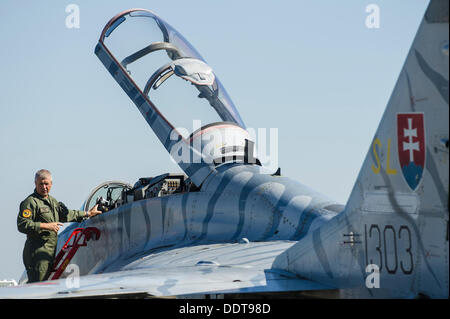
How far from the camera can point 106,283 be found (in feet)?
16.9

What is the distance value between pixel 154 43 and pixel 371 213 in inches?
263

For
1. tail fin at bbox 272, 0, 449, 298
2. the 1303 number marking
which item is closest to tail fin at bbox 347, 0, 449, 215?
tail fin at bbox 272, 0, 449, 298

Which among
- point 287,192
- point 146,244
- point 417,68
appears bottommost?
point 146,244

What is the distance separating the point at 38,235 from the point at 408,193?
521 centimetres

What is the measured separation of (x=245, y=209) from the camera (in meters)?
8.04

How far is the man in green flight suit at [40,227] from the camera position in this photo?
7.88 meters

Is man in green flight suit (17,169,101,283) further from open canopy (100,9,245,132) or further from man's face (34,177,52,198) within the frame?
open canopy (100,9,245,132)

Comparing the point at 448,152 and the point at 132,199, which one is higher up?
the point at 448,152

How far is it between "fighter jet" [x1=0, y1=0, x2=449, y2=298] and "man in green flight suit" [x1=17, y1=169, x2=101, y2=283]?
0.75 m

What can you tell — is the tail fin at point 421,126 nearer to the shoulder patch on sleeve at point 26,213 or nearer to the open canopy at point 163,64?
the shoulder patch on sleeve at point 26,213

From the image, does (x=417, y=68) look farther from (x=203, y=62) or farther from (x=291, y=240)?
(x=203, y=62)

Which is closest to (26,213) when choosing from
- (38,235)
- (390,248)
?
(38,235)

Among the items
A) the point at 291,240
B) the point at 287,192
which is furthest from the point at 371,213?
the point at 287,192

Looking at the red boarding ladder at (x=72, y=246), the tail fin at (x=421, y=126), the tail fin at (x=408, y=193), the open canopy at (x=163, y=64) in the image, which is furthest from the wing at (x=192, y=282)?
the open canopy at (x=163, y=64)
